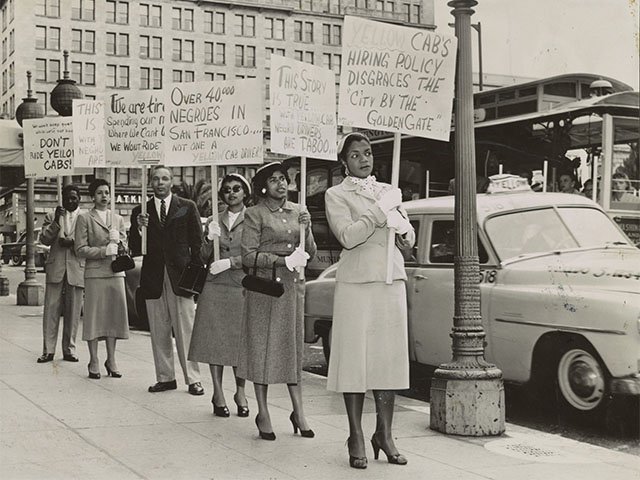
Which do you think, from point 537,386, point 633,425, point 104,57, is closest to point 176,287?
point 537,386

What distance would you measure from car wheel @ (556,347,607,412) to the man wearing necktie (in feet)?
18.3

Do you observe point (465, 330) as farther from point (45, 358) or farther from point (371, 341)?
point (45, 358)

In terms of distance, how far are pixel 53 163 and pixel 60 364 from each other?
3.04m

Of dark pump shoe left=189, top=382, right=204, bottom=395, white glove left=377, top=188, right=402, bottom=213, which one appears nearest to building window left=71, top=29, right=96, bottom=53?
dark pump shoe left=189, top=382, right=204, bottom=395

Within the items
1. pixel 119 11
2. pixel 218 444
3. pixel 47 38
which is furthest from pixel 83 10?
pixel 218 444

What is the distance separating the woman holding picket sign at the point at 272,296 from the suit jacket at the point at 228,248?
98 centimetres

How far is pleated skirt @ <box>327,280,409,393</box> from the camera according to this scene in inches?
232

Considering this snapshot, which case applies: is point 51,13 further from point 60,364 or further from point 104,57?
point 60,364

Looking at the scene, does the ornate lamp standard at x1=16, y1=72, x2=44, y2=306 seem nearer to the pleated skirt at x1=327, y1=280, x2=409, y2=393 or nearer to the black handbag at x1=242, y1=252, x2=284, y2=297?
the black handbag at x1=242, y1=252, x2=284, y2=297

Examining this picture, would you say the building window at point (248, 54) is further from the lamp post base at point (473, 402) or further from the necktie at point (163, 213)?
the lamp post base at point (473, 402)

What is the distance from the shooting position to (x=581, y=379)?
7.50 m

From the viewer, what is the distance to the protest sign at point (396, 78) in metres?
6.79

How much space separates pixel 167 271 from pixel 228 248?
0.88 metres

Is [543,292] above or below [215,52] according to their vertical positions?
below
